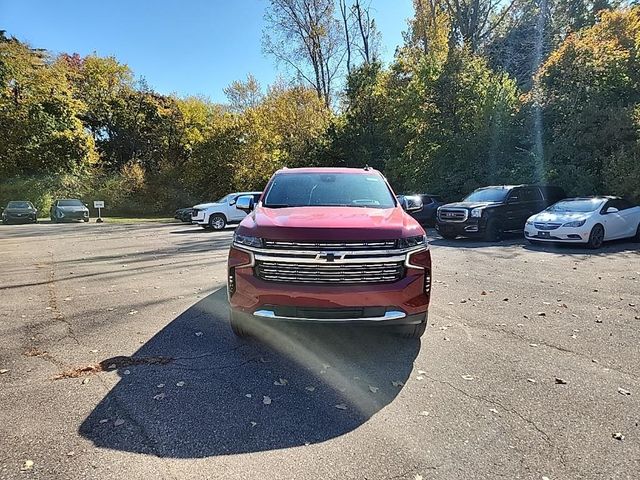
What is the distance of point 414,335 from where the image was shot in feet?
15.2

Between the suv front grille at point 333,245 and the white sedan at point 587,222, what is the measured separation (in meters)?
9.31

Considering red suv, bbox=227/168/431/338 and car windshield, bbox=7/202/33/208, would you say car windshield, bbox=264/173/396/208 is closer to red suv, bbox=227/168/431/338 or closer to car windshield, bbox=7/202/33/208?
red suv, bbox=227/168/431/338

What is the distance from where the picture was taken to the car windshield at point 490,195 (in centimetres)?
1372

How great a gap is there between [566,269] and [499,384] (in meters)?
6.03

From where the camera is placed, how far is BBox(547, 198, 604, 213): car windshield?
1182 cm

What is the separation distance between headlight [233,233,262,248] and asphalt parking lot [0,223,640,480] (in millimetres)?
1062

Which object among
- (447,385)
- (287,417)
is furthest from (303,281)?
(447,385)

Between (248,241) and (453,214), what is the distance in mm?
10471

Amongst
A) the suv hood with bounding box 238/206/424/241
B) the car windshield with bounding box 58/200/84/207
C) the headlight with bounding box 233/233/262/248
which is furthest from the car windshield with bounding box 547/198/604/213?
the car windshield with bounding box 58/200/84/207

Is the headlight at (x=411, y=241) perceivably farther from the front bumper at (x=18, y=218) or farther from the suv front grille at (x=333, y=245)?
the front bumper at (x=18, y=218)

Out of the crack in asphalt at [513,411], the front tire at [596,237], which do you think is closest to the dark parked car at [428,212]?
the front tire at [596,237]

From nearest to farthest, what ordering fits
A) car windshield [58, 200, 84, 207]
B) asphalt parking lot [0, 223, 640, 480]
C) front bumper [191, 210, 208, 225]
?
asphalt parking lot [0, 223, 640, 480]
front bumper [191, 210, 208, 225]
car windshield [58, 200, 84, 207]

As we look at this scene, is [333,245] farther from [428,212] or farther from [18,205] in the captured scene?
[18,205]

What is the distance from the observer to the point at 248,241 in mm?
4148
